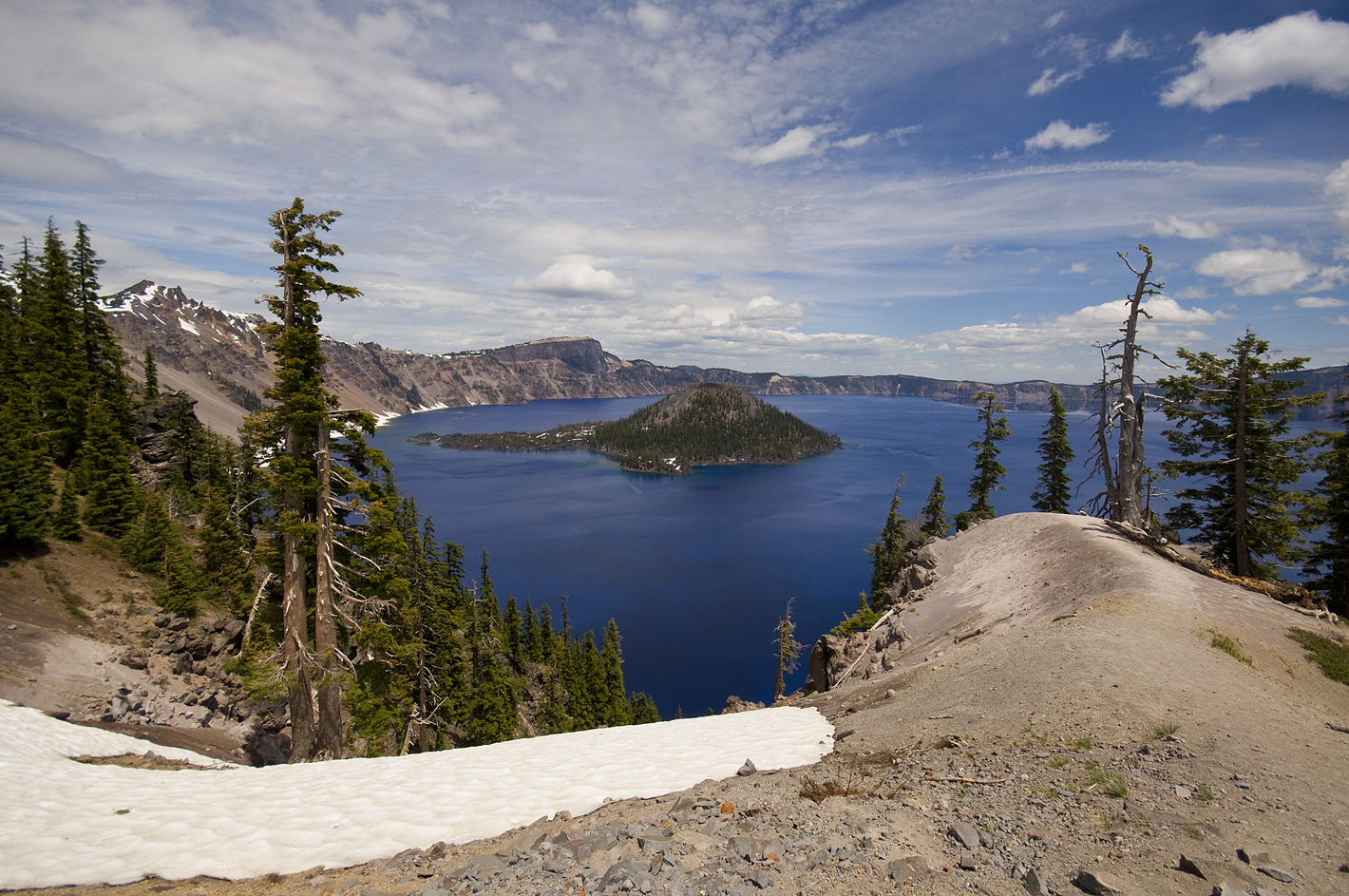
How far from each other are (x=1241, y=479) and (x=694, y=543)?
7530 cm

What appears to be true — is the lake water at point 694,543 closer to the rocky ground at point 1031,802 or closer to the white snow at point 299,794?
the rocky ground at point 1031,802

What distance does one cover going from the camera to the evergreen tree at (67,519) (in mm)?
26578

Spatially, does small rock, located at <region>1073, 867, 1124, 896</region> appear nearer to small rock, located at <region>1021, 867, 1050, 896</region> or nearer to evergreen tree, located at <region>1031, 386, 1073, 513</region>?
small rock, located at <region>1021, 867, 1050, 896</region>

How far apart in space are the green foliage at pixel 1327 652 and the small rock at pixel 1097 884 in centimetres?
975

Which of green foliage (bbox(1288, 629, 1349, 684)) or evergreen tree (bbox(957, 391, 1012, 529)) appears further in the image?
evergreen tree (bbox(957, 391, 1012, 529))

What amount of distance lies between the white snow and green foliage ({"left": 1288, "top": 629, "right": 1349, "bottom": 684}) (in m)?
8.95

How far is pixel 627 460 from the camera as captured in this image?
18262 cm

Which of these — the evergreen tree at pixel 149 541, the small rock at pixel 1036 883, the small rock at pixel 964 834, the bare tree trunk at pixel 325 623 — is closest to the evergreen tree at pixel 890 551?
the bare tree trunk at pixel 325 623

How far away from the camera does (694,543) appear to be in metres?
91.1

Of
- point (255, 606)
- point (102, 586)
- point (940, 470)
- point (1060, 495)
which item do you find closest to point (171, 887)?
point (255, 606)

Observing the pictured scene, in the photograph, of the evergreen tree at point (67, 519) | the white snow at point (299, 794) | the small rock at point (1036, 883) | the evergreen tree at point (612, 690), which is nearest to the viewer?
the small rock at point (1036, 883)

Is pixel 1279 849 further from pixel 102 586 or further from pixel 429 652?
pixel 102 586

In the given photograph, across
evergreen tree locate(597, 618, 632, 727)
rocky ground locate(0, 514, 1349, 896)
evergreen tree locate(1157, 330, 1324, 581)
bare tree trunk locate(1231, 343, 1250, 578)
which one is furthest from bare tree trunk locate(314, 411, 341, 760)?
evergreen tree locate(597, 618, 632, 727)

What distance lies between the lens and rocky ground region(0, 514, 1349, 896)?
480cm
